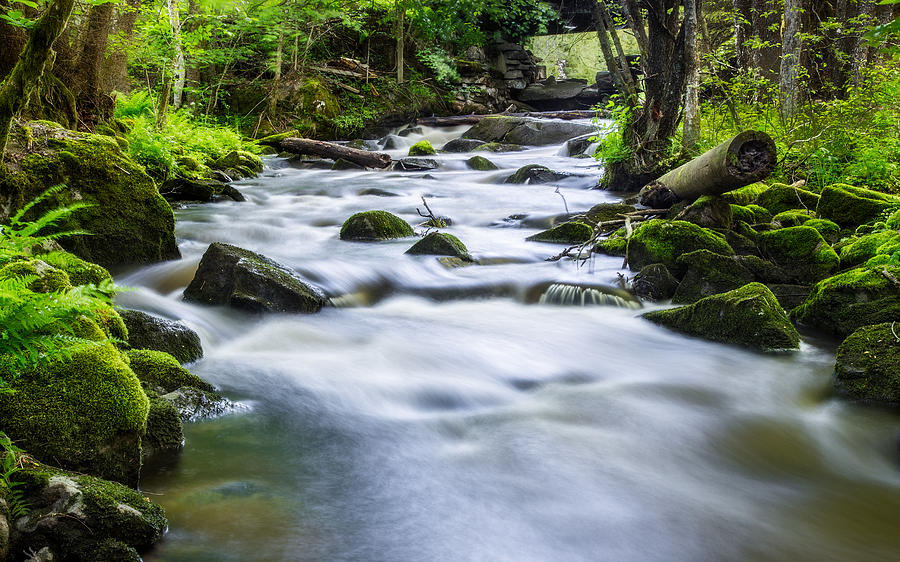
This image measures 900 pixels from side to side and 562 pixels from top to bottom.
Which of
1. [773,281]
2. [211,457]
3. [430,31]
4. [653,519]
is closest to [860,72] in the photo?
[773,281]

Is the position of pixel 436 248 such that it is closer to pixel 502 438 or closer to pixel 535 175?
pixel 502 438

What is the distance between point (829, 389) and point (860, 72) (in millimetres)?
8579

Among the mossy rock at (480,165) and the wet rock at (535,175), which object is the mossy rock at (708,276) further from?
the mossy rock at (480,165)

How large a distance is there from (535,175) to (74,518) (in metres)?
11.9

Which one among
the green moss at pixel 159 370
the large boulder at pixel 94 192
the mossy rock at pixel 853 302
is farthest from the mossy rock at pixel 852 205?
the large boulder at pixel 94 192

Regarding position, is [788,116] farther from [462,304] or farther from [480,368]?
[480,368]

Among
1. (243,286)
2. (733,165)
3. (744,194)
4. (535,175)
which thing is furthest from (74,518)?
(535,175)

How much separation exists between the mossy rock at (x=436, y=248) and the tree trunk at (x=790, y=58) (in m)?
5.80

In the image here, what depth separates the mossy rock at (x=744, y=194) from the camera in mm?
7897

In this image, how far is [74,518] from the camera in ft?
7.14

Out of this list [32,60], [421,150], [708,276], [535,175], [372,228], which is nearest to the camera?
[32,60]

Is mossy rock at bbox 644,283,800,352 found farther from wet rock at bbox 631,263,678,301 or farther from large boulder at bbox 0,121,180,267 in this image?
large boulder at bbox 0,121,180,267

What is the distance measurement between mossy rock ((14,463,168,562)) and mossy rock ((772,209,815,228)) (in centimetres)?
721

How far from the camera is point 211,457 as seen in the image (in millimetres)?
3215
